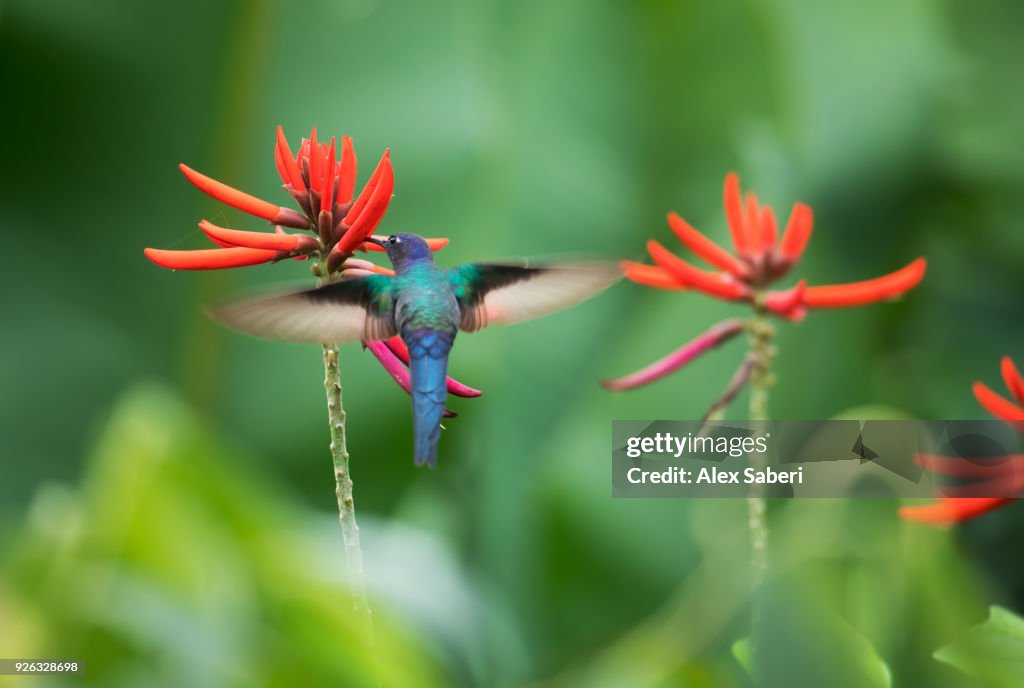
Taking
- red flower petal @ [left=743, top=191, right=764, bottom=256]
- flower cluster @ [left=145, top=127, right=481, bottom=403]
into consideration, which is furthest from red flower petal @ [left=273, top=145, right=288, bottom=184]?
red flower petal @ [left=743, top=191, right=764, bottom=256]

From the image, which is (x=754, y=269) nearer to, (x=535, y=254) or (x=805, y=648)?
(x=805, y=648)

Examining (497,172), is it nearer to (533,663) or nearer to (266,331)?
(533,663)

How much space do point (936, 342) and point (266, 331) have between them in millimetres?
1085

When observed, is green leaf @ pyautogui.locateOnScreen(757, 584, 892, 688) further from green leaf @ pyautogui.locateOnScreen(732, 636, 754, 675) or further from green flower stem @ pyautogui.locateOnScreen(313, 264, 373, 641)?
green flower stem @ pyautogui.locateOnScreen(313, 264, 373, 641)

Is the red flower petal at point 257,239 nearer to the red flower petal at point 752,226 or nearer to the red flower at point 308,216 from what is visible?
the red flower at point 308,216

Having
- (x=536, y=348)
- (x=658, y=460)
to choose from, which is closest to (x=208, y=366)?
(x=536, y=348)

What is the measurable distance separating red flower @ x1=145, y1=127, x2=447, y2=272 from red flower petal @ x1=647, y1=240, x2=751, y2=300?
48mm

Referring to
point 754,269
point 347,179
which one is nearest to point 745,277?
point 754,269

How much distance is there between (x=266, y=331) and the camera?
21cm

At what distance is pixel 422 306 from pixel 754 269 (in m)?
0.09

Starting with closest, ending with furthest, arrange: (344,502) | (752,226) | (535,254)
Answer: (344,502)
(752,226)
(535,254)

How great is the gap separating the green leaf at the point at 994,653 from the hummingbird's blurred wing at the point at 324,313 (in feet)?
0.58

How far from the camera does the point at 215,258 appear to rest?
0.69 feet

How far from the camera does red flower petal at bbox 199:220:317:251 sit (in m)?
0.21
